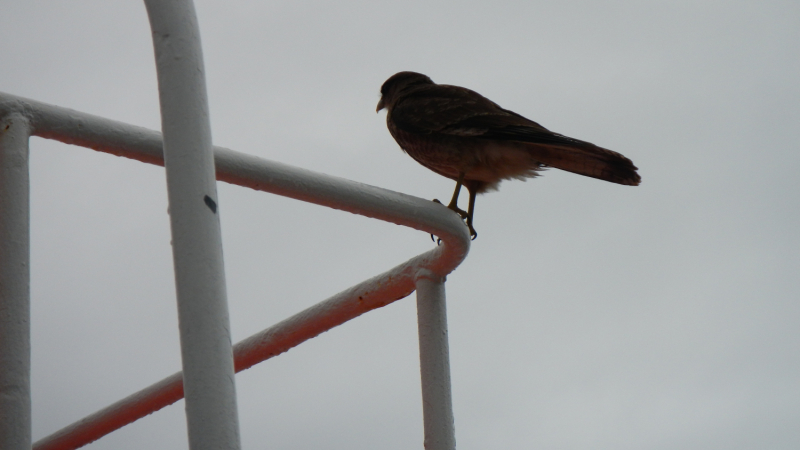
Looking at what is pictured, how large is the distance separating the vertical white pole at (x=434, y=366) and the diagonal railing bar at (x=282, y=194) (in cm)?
2

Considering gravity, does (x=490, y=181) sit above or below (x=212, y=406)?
above

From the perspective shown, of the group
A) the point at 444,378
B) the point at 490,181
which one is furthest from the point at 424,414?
the point at 490,181

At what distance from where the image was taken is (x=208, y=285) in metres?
0.82

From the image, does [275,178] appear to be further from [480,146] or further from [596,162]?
[480,146]

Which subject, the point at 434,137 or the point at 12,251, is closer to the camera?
the point at 12,251

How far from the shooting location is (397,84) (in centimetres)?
469

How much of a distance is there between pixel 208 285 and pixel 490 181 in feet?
9.76

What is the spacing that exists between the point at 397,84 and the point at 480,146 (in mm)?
1173

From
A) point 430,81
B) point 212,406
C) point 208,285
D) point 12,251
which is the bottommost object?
point 212,406

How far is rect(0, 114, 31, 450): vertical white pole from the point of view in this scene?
908mm

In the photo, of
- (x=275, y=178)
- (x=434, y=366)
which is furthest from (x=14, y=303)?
(x=434, y=366)

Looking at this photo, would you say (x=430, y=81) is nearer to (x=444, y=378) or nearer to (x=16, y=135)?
(x=444, y=378)

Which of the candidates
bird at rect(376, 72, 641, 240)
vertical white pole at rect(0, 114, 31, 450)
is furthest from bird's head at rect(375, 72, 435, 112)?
vertical white pole at rect(0, 114, 31, 450)

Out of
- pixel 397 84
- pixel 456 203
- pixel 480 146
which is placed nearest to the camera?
pixel 456 203
